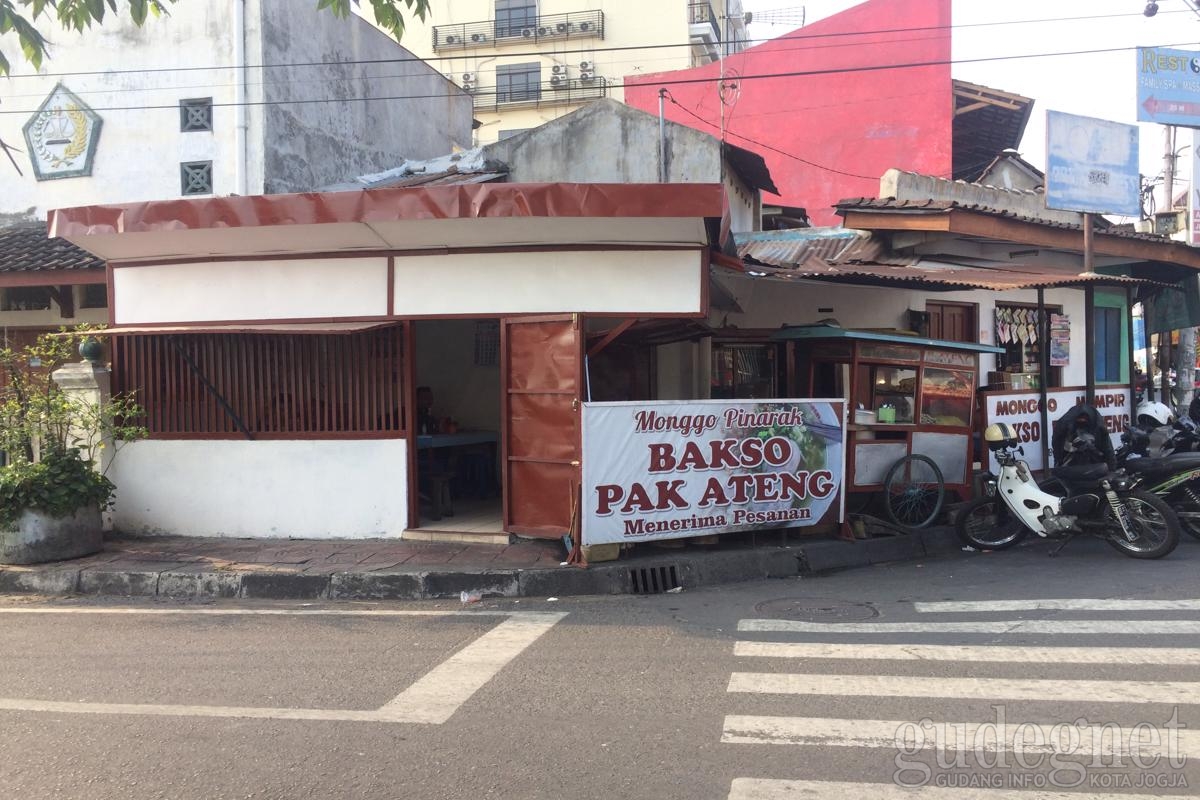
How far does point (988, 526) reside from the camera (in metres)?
9.10

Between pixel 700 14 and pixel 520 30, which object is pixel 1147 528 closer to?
pixel 700 14

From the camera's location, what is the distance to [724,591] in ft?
24.4

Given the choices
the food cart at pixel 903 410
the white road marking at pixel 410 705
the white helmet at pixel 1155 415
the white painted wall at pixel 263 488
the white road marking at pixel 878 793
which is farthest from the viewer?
the white helmet at pixel 1155 415

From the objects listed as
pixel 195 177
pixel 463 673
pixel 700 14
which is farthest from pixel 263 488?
pixel 700 14

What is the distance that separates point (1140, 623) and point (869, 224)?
766cm

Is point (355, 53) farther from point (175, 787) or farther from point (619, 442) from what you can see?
point (175, 787)

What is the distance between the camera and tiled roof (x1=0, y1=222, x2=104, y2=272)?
1130 cm

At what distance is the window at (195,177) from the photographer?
1356 centimetres

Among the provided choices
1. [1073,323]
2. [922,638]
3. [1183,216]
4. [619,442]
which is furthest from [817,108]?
[922,638]

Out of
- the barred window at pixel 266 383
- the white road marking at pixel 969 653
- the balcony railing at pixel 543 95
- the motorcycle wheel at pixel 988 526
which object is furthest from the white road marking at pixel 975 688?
the balcony railing at pixel 543 95

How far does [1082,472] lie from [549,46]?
1328 inches

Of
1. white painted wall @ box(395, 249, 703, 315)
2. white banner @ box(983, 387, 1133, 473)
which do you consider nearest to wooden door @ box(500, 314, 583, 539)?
white painted wall @ box(395, 249, 703, 315)

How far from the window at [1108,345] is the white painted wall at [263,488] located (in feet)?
38.0

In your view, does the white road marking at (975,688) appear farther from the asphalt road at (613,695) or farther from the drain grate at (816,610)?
the drain grate at (816,610)
